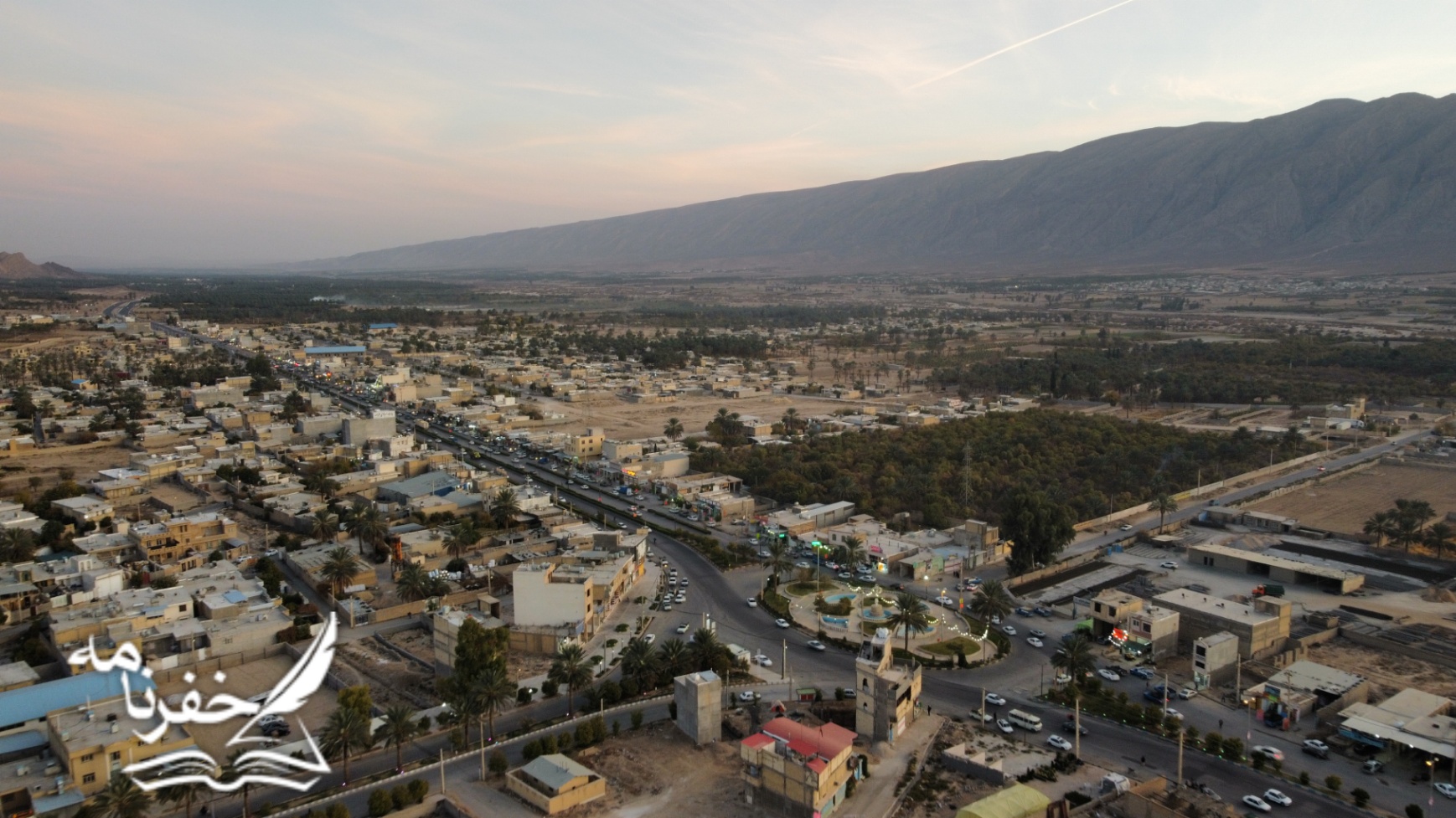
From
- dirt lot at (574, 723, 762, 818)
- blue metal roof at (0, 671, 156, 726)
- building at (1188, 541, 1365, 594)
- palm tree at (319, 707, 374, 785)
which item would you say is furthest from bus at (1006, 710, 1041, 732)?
blue metal roof at (0, 671, 156, 726)

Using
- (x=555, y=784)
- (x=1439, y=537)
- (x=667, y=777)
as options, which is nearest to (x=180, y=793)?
(x=555, y=784)

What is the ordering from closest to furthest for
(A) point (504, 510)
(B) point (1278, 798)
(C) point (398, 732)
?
(B) point (1278, 798), (C) point (398, 732), (A) point (504, 510)

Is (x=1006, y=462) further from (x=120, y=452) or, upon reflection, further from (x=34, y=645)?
(x=120, y=452)

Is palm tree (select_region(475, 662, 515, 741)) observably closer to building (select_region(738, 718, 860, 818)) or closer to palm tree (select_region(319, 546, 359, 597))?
building (select_region(738, 718, 860, 818))

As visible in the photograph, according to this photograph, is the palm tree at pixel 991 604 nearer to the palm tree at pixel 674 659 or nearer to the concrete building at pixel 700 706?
the palm tree at pixel 674 659

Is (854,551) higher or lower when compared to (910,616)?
lower

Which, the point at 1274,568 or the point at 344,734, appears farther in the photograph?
the point at 1274,568

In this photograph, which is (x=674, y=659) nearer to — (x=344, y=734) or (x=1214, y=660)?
(x=344, y=734)
